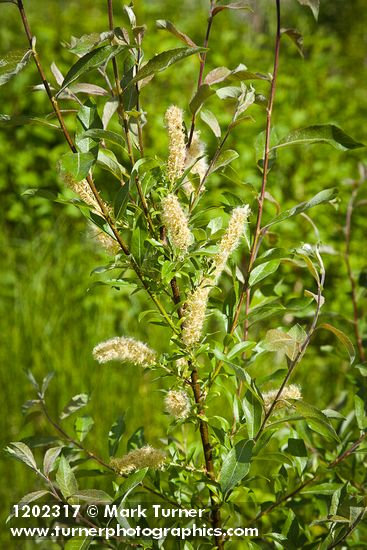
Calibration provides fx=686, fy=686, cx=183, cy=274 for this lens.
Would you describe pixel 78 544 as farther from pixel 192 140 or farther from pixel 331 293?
pixel 331 293

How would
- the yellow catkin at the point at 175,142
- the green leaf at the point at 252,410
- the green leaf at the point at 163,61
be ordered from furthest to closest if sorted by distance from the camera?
the green leaf at the point at 252,410 < the yellow catkin at the point at 175,142 < the green leaf at the point at 163,61

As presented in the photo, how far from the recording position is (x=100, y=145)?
1016mm

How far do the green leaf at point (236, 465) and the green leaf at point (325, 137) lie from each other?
17.4 inches

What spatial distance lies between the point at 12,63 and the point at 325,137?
1.44ft

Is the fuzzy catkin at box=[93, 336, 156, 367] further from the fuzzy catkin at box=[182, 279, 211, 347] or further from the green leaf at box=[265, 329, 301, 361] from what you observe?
the green leaf at box=[265, 329, 301, 361]

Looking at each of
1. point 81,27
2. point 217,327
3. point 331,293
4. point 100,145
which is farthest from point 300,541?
point 81,27

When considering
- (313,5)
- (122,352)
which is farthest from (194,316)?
(313,5)

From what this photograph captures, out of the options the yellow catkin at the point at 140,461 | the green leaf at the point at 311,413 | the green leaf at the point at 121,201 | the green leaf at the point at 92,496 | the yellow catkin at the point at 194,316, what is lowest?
the green leaf at the point at 92,496

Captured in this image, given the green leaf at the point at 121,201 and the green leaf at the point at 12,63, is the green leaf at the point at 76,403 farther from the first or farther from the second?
the green leaf at the point at 12,63

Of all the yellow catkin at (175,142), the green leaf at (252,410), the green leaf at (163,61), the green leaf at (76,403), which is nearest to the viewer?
the green leaf at (163,61)

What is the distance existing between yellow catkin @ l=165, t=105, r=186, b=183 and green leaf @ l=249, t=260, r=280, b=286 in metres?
0.25

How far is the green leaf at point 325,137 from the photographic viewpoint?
96 cm

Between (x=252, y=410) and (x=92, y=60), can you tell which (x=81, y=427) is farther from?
(x=92, y=60)

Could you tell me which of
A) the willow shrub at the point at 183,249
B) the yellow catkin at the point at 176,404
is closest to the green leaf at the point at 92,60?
the willow shrub at the point at 183,249
